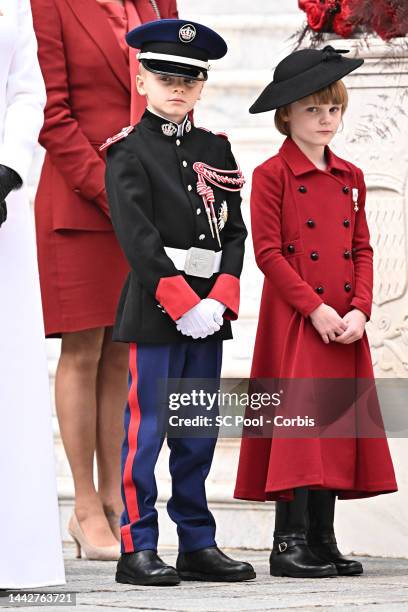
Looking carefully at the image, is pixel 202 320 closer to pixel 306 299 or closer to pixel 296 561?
pixel 306 299

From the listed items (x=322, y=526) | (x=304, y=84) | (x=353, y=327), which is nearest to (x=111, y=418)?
(x=322, y=526)

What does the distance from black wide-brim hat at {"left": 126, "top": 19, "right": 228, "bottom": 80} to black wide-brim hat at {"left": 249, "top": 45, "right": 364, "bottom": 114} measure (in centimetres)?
29

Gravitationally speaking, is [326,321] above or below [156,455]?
above

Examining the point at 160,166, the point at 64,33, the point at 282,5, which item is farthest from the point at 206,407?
the point at 282,5

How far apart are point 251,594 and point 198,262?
879 millimetres

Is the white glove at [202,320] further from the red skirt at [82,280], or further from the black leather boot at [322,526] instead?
the red skirt at [82,280]

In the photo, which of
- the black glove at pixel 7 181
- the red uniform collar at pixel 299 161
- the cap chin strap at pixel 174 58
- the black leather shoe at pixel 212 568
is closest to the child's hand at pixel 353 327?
the red uniform collar at pixel 299 161

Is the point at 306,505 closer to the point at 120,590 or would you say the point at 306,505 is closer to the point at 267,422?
the point at 267,422

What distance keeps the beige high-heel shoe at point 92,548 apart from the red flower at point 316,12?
5.59 feet

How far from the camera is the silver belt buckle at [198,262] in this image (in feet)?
13.6

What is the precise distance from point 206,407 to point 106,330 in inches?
34.5

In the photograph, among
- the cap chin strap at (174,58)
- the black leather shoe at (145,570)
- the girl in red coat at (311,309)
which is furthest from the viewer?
the girl in red coat at (311,309)

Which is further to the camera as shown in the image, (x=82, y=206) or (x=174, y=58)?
(x=82, y=206)

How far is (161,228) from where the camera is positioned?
4160 mm
